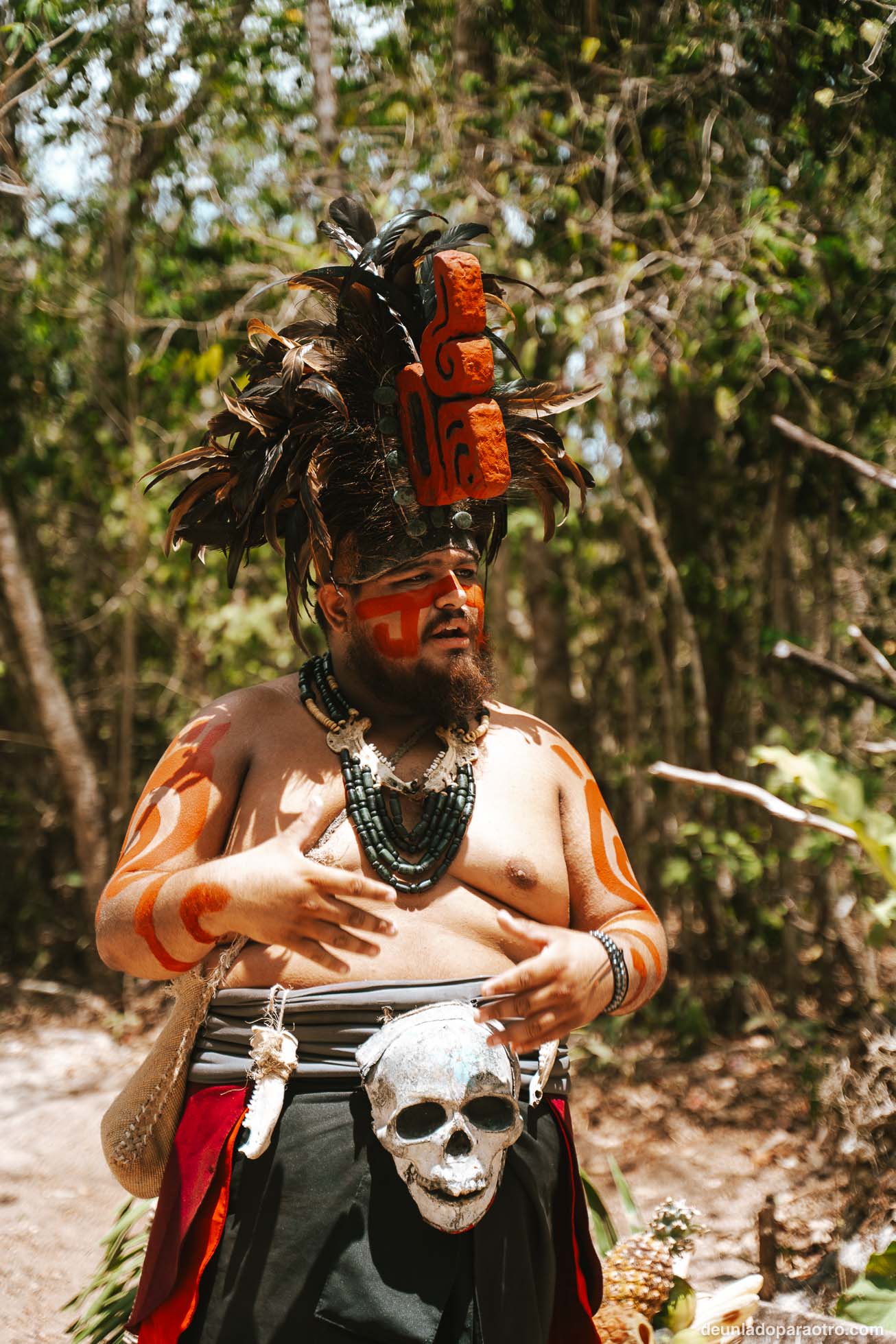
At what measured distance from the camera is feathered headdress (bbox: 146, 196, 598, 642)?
1807 mm

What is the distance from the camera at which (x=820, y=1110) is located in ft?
12.4

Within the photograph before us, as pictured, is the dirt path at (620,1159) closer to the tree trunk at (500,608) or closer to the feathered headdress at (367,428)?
the tree trunk at (500,608)

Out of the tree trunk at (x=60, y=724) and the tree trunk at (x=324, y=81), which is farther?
the tree trunk at (x=60, y=724)

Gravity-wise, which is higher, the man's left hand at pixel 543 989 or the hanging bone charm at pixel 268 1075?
the man's left hand at pixel 543 989

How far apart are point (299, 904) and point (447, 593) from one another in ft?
2.19

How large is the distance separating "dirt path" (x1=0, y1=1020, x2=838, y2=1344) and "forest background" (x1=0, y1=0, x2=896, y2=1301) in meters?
0.24

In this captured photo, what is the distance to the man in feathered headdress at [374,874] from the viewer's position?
1.58 m

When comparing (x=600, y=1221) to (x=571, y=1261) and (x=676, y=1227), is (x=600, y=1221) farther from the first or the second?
(x=571, y=1261)

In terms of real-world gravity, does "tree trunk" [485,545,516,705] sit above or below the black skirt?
above

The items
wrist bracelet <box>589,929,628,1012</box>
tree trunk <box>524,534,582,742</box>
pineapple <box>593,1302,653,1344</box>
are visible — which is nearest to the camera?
wrist bracelet <box>589,929,628,1012</box>

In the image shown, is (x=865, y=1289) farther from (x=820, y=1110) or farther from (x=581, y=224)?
(x=581, y=224)

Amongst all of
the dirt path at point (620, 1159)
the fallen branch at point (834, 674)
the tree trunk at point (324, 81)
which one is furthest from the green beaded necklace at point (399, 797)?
the tree trunk at point (324, 81)

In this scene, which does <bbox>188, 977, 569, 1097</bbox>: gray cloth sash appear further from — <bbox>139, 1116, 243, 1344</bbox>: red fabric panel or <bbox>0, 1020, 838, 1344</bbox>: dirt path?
<bbox>0, 1020, 838, 1344</bbox>: dirt path

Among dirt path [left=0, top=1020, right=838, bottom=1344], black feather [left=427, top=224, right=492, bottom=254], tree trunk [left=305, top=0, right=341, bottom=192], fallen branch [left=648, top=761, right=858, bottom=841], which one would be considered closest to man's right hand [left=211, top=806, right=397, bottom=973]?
black feather [left=427, top=224, right=492, bottom=254]
